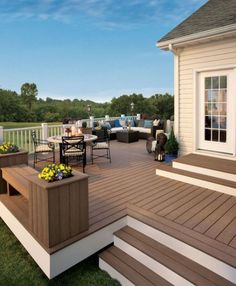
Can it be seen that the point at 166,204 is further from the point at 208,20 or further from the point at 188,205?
the point at 208,20

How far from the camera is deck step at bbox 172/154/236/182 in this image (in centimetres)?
434

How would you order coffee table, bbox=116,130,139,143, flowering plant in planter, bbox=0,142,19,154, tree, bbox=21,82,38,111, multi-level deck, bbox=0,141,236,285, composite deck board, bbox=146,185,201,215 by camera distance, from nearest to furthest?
multi-level deck, bbox=0,141,236,285, composite deck board, bbox=146,185,201,215, flowering plant in planter, bbox=0,142,19,154, coffee table, bbox=116,130,139,143, tree, bbox=21,82,38,111

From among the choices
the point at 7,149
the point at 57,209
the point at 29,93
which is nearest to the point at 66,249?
the point at 57,209

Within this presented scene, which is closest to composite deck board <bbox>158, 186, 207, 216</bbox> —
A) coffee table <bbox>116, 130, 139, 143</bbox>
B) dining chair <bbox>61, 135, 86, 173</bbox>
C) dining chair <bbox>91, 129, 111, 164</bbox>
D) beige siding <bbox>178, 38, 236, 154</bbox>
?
beige siding <bbox>178, 38, 236, 154</bbox>

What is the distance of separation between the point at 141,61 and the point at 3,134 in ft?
46.4

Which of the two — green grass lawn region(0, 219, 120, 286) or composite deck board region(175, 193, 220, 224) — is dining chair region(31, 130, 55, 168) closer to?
green grass lawn region(0, 219, 120, 286)

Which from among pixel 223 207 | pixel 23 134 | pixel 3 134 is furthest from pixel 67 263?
pixel 23 134

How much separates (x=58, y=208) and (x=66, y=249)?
1.59ft

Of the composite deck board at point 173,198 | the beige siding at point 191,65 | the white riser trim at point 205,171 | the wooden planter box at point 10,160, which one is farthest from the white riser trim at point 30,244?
the beige siding at point 191,65

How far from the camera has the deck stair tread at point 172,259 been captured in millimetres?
2361

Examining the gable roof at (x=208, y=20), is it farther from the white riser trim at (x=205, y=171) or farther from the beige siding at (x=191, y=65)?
the white riser trim at (x=205, y=171)

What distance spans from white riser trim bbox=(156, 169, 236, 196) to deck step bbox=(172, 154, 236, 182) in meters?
0.27

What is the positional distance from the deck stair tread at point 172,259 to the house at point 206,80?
9.96 feet

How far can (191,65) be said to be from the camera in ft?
18.0
